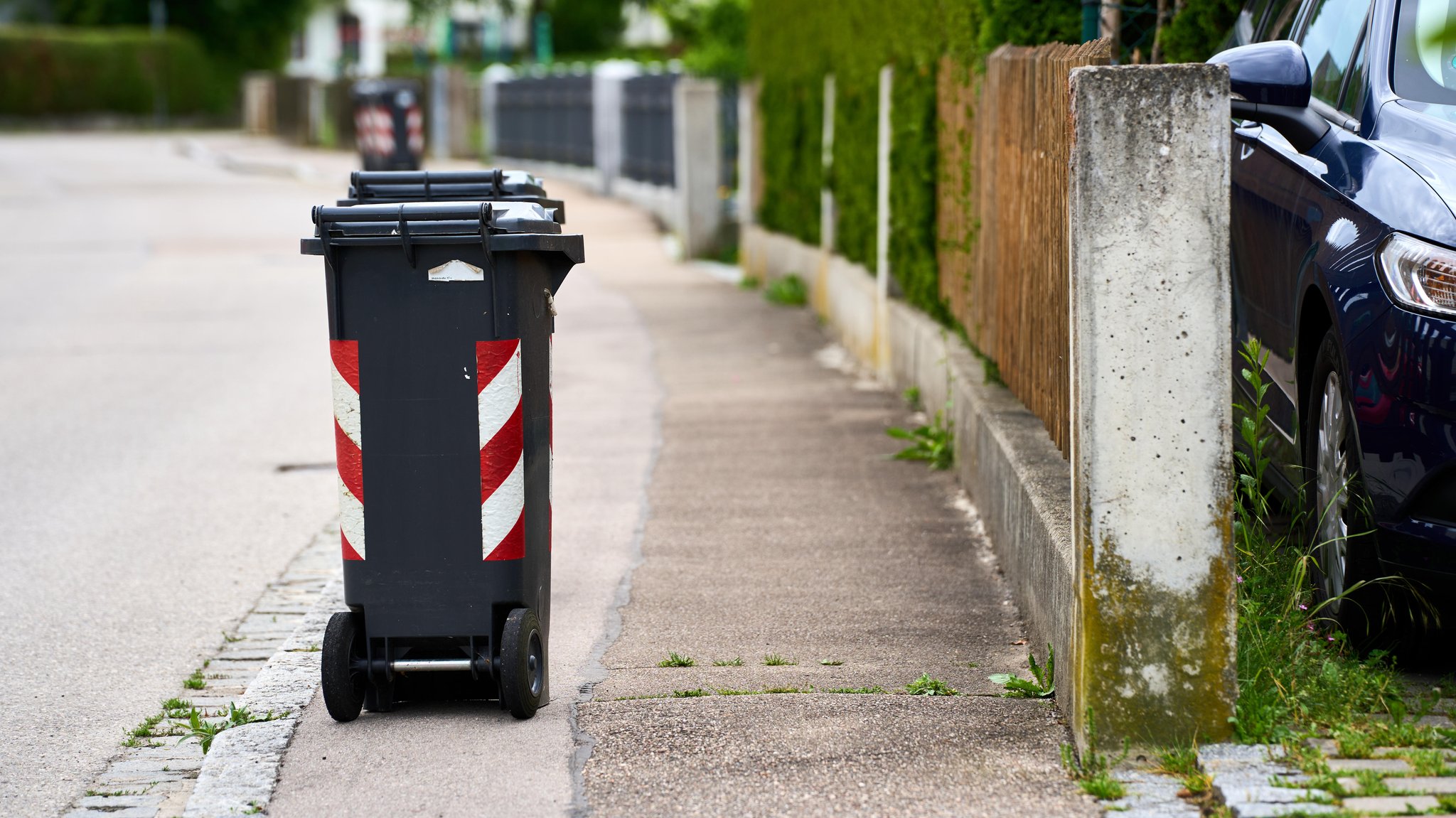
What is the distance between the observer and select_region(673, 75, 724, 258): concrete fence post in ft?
57.6

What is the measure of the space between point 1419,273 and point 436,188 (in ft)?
9.48

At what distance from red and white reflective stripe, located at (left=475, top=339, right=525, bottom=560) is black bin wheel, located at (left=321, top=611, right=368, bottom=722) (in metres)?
0.40

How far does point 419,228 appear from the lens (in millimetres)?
4238

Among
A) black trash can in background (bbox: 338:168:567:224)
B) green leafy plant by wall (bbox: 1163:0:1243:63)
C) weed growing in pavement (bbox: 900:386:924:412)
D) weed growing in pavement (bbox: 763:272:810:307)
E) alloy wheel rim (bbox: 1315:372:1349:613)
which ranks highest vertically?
green leafy plant by wall (bbox: 1163:0:1243:63)

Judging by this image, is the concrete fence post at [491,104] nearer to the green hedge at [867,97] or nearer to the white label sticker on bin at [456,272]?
the green hedge at [867,97]

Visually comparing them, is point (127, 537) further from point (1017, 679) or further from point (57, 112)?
point (57, 112)

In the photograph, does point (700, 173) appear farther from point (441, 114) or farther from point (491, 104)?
point (441, 114)

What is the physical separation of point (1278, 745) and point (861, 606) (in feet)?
6.31

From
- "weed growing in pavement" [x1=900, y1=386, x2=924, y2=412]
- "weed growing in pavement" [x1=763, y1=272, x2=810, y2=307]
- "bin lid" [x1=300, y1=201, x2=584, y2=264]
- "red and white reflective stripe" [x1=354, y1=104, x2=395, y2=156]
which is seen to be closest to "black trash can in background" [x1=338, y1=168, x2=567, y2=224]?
"bin lid" [x1=300, y1=201, x2=584, y2=264]

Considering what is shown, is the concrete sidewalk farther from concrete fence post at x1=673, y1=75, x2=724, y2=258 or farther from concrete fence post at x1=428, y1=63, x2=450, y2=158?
concrete fence post at x1=428, y1=63, x2=450, y2=158

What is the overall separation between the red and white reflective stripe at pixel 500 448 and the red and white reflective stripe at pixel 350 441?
0.32 metres

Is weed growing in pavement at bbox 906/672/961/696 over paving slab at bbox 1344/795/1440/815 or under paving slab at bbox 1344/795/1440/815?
under

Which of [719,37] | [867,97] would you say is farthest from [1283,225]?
[719,37]

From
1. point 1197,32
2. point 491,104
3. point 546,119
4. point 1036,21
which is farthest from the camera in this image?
point 491,104
